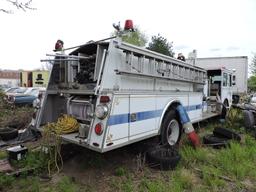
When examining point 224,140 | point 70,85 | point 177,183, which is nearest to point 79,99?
point 70,85

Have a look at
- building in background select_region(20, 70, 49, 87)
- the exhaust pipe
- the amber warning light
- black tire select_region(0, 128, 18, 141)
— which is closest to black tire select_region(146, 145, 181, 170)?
the exhaust pipe

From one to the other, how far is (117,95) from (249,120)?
17.3 ft

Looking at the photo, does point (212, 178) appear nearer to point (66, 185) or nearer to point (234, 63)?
point (66, 185)

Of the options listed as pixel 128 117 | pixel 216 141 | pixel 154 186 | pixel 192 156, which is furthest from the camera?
pixel 216 141

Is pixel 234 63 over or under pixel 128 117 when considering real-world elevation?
over

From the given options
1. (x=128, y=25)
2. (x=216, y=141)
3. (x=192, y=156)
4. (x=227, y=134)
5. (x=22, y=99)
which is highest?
(x=128, y=25)

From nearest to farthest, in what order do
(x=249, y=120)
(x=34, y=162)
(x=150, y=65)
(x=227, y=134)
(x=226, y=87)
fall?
1. (x=34, y=162)
2. (x=150, y=65)
3. (x=227, y=134)
4. (x=249, y=120)
5. (x=226, y=87)

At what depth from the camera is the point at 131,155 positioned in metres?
5.37

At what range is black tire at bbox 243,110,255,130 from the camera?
7.61 metres

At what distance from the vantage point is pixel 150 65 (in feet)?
16.9

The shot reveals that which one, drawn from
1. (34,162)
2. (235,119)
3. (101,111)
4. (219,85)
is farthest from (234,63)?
(34,162)

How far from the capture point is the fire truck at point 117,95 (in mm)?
4031

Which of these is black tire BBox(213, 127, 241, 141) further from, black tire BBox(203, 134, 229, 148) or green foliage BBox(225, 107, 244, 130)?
green foliage BBox(225, 107, 244, 130)

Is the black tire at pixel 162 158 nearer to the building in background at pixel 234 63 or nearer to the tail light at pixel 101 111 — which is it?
the tail light at pixel 101 111
